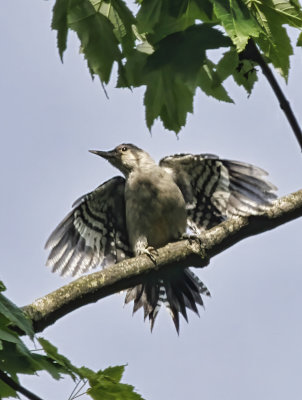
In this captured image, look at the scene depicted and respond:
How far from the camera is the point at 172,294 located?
23.0 ft

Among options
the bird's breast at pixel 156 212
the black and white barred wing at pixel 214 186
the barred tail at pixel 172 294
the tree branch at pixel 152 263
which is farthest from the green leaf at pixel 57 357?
the bird's breast at pixel 156 212

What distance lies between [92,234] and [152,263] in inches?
119

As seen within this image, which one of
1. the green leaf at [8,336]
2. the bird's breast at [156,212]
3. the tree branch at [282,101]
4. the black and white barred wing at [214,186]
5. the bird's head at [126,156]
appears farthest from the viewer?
the bird's head at [126,156]

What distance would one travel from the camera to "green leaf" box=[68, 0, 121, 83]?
10.4ft

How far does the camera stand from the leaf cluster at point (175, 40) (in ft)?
9.29

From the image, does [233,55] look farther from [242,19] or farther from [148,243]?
[148,243]

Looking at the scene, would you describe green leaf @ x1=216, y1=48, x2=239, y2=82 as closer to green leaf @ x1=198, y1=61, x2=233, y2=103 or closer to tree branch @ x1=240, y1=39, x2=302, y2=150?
green leaf @ x1=198, y1=61, x2=233, y2=103

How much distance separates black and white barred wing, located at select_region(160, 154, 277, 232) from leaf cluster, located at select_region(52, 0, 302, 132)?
2250 millimetres

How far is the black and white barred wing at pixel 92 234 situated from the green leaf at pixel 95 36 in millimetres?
3549

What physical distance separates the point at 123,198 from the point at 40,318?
3999 millimetres

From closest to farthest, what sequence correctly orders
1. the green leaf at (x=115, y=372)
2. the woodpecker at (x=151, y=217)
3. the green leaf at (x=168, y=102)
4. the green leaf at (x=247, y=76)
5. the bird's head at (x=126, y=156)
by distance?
the green leaf at (x=115, y=372) → the green leaf at (x=168, y=102) → the green leaf at (x=247, y=76) → the woodpecker at (x=151, y=217) → the bird's head at (x=126, y=156)

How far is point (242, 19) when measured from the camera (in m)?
2.69

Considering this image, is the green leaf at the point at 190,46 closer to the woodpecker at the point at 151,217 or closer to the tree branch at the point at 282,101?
the tree branch at the point at 282,101

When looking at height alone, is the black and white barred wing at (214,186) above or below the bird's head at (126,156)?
below
